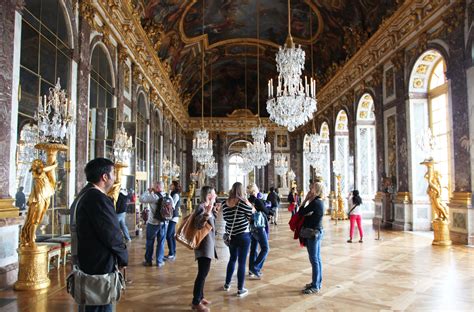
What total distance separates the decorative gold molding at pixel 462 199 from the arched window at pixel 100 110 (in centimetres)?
861

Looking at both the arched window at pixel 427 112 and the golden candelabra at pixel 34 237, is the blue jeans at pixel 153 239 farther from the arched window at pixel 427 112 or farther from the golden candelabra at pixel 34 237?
the arched window at pixel 427 112

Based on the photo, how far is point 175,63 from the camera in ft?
69.2

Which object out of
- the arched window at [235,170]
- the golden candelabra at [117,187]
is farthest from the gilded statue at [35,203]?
the arched window at [235,170]

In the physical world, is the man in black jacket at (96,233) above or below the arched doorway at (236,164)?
below

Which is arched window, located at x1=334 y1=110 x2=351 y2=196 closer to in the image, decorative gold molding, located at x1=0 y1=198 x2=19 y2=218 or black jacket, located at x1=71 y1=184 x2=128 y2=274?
decorative gold molding, located at x1=0 y1=198 x2=19 y2=218

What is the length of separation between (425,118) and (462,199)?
3728mm

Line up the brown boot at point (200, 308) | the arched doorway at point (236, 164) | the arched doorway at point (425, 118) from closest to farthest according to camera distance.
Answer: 1. the brown boot at point (200, 308)
2. the arched doorway at point (425, 118)
3. the arched doorway at point (236, 164)

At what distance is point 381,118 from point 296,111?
24.6 ft

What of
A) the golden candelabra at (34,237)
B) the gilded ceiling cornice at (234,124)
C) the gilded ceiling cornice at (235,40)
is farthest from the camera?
the gilded ceiling cornice at (234,124)

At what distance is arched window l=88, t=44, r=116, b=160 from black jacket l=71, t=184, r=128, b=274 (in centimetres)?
708

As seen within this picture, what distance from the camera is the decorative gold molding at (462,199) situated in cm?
916

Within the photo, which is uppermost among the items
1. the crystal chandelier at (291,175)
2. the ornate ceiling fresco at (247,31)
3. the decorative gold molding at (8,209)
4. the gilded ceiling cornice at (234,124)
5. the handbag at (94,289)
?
the ornate ceiling fresco at (247,31)

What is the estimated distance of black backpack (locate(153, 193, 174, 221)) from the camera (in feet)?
22.8

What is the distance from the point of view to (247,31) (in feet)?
69.8
